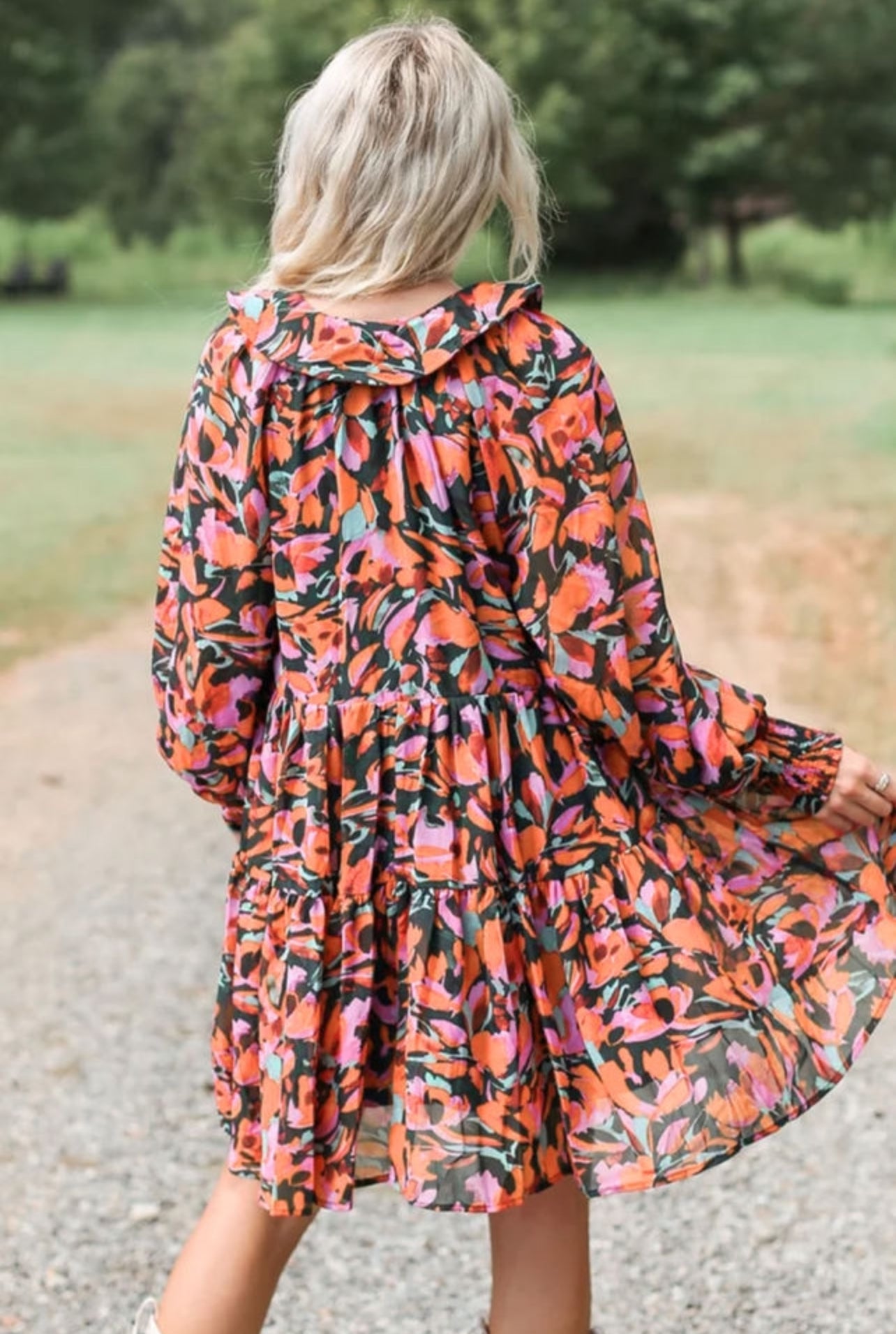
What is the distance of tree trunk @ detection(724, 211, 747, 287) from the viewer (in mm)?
18203

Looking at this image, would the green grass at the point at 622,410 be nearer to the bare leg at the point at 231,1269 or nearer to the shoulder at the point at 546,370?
the bare leg at the point at 231,1269

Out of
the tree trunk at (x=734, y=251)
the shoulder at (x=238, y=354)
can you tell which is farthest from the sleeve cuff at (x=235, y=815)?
the tree trunk at (x=734, y=251)

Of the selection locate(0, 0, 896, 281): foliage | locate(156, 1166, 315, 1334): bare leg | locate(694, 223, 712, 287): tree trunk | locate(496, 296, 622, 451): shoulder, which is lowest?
locate(694, 223, 712, 287): tree trunk

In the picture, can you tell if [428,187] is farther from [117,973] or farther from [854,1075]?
[117,973]

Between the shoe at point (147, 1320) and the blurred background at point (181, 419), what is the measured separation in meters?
0.67

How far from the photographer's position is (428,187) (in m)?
1.53

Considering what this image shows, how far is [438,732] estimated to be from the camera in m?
1.59

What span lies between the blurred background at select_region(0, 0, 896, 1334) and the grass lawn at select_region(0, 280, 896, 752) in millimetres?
39

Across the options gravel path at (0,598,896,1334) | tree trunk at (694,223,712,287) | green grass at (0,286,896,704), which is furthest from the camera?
tree trunk at (694,223,712,287)

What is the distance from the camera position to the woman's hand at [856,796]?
1747 mm

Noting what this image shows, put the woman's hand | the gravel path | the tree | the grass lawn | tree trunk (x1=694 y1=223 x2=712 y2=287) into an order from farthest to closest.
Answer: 1. tree trunk (x1=694 y1=223 x2=712 y2=287)
2. the tree
3. the grass lawn
4. the gravel path
5. the woman's hand

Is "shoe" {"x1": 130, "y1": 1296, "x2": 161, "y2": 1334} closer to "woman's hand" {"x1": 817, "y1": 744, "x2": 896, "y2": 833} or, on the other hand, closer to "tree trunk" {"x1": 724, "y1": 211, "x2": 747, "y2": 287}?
"woman's hand" {"x1": 817, "y1": 744, "x2": 896, "y2": 833}

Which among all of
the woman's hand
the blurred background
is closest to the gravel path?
the blurred background

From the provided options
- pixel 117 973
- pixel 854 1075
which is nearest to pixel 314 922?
pixel 854 1075
